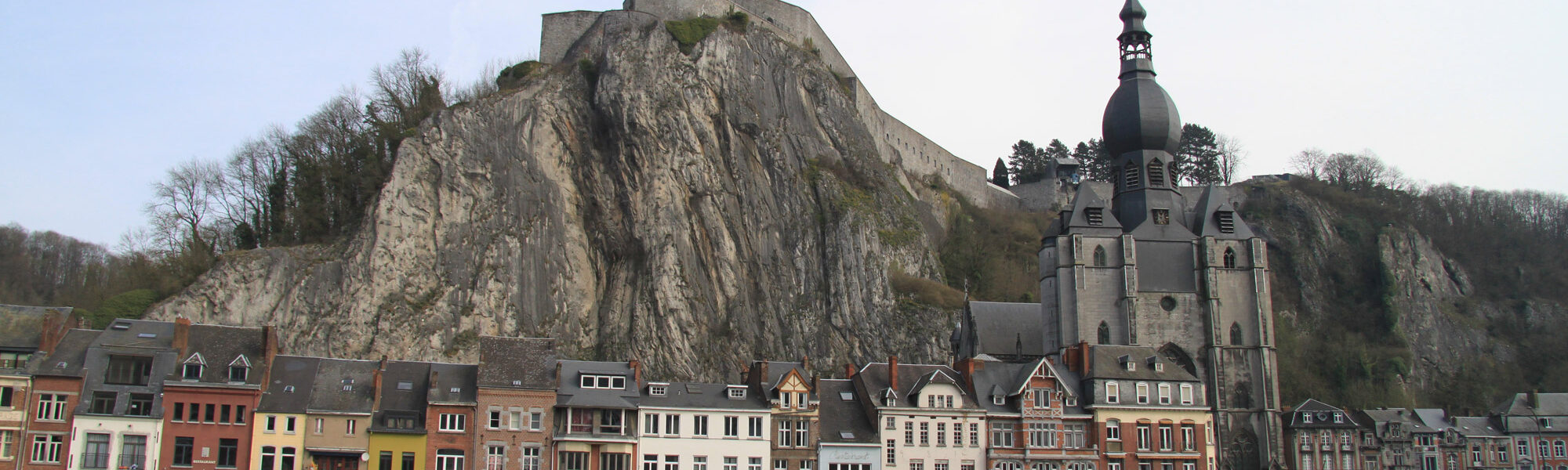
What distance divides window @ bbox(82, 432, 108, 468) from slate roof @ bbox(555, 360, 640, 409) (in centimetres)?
1152

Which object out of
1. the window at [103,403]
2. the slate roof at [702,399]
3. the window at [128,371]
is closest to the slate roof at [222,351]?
the window at [128,371]

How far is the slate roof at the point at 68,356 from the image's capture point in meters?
34.3

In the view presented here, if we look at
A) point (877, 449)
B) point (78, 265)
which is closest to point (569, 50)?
point (78, 265)

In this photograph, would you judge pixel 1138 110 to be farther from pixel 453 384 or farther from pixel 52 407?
pixel 52 407

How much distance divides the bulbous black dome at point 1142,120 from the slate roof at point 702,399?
76.3 feet

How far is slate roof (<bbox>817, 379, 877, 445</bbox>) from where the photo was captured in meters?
38.1

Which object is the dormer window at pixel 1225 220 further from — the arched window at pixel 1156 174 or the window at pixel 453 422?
the window at pixel 453 422

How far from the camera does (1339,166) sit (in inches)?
3430

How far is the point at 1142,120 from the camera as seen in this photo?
53.5 m

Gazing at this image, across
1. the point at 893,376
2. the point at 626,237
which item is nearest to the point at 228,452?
the point at 893,376

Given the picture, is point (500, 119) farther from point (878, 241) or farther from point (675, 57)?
point (878, 241)

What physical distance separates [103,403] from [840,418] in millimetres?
20073

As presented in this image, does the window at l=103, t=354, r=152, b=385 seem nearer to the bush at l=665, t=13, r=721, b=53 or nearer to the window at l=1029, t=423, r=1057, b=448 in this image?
the window at l=1029, t=423, r=1057, b=448

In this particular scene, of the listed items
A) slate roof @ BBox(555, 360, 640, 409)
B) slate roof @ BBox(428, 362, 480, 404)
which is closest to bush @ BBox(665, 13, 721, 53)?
slate roof @ BBox(555, 360, 640, 409)
